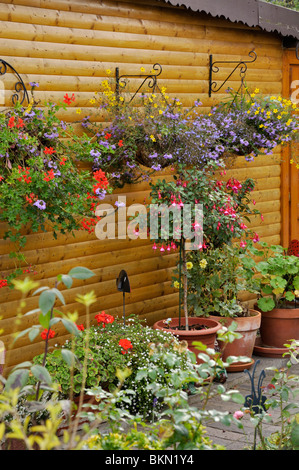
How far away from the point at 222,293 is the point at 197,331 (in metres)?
0.83

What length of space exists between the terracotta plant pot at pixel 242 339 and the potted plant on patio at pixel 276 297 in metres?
0.36

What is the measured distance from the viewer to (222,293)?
6.01 m

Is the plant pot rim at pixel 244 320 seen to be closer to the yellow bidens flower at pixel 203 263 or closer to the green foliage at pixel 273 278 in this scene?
the green foliage at pixel 273 278

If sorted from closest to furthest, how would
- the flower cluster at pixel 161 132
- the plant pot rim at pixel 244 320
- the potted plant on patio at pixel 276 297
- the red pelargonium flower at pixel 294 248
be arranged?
the flower cluster at pixel 161 132, the plant pot rim at pixel 244 320, the potted plant on patio at pixel 276 297, the red pelargonium flower at pixel 294 248

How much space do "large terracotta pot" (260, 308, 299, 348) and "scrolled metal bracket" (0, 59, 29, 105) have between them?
3137 millimetres

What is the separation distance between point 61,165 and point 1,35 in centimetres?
100

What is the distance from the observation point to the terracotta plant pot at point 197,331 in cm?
523

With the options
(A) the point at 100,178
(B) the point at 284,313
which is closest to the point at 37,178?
(A) the point at 100,178

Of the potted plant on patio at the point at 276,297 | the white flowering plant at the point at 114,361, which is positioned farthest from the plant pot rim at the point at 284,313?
the white flowering plant at the point at 114,361

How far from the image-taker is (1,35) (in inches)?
180

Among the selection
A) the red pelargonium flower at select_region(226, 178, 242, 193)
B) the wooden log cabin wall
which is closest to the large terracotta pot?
the wooden log cabin wall

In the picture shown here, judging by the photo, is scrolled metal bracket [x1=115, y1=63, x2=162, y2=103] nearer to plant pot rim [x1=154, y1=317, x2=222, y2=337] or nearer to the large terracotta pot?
plant pot rim [x1=154, y1=317, x2=222, y2=337]

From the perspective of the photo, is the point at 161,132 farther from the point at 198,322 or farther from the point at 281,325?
the point at 281,325
